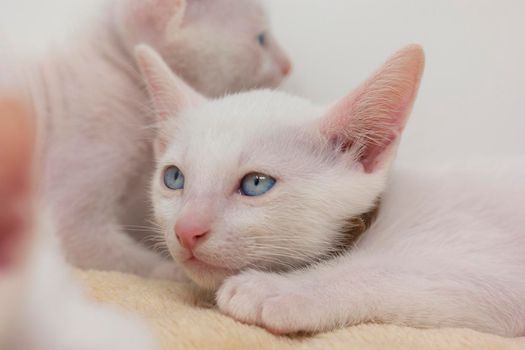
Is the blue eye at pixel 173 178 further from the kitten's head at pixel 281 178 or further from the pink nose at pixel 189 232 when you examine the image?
the pink nose at pixel 189 232

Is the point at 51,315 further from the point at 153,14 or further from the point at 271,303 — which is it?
the point at 153,14

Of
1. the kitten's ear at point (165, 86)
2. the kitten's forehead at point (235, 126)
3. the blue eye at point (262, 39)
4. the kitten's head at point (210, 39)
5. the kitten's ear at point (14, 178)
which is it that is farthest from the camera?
the blue eye at point (262, 39)

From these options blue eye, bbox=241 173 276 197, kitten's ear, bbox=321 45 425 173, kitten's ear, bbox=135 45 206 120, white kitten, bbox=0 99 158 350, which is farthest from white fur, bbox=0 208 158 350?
kitten's ear, bbox=135 45 206 120

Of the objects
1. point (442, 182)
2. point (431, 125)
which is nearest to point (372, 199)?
point (442, 182)

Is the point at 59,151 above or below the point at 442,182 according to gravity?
below

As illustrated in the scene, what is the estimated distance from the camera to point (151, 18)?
5.12 feet

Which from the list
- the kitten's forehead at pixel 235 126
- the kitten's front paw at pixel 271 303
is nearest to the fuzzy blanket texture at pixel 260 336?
the kitten's front paw at pixel 271 303

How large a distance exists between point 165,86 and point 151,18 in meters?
0.32

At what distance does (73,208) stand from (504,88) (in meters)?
1.05

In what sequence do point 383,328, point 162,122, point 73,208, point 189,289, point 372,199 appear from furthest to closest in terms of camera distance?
point 73,208 < point 162,122 < point 189,289 < point 372,199 < point 383,328

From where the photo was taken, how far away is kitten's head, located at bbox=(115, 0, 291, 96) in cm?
156

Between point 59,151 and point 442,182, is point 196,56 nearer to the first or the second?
point 59,151

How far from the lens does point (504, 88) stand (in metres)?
1.61

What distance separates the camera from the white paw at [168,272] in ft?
4.51
